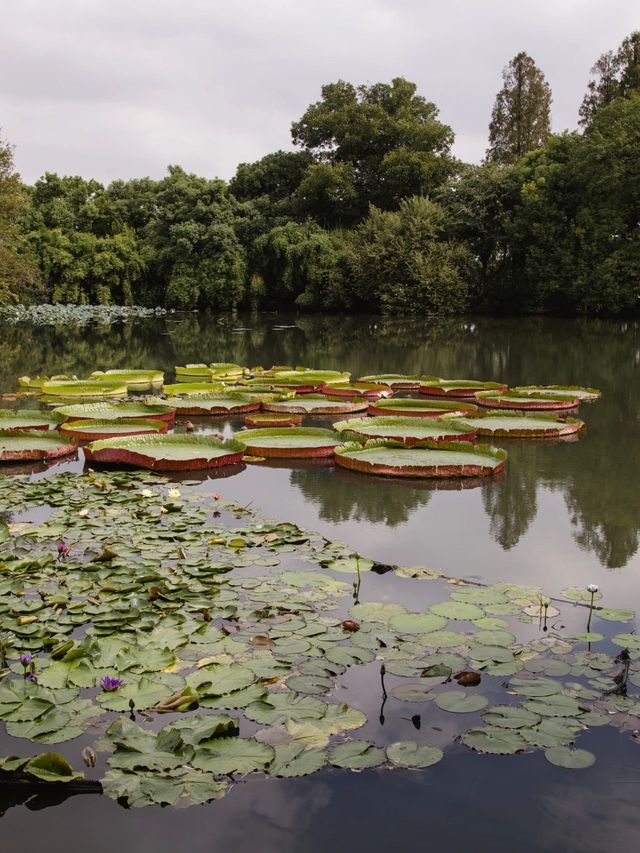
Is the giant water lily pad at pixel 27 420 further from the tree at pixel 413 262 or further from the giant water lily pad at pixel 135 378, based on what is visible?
the tree at pixel 413 262

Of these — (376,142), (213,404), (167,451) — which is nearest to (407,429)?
(167,451)

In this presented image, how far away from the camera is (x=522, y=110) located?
122 feet

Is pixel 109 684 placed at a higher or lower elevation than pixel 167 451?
lower

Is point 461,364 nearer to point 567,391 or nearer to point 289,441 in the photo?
point 567,391

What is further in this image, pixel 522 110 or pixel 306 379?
pixel 522 110

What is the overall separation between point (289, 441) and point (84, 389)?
3873 millimetres

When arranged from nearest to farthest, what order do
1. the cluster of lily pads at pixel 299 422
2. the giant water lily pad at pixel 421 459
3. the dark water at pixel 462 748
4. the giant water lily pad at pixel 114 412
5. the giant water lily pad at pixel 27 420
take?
the dark water at pixel 462 748, the giant water lily pad at pixel 421 459, the cluster of lily pads at pixel 299 422, the giant water lily pad at pixel 27 420, the giant water lily pad at pixel 114 412

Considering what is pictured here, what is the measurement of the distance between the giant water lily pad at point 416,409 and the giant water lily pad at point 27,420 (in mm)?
3014

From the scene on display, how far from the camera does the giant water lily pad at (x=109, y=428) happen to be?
6785mm

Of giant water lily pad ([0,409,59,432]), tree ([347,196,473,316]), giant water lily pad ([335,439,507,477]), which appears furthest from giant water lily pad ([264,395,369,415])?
tree ([347,196,473,316])

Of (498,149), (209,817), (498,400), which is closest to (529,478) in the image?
(498,400)

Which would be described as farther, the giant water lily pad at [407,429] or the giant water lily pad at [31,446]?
the giant water lily pad at [407,429]

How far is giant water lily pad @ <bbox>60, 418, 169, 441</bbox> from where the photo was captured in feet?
22.3

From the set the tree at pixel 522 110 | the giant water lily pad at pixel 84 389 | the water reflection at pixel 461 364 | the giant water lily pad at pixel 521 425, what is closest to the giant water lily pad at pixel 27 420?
the water reflection at pixel 461 364
